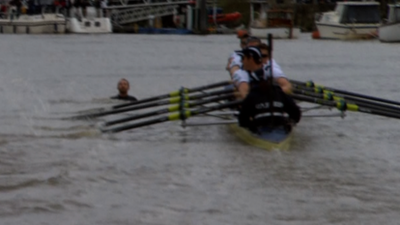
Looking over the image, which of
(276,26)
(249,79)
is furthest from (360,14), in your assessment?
(249,79)

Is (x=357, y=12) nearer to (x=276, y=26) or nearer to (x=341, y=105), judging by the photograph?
(x=276, y=26)

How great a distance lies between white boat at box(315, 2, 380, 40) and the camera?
47062mm

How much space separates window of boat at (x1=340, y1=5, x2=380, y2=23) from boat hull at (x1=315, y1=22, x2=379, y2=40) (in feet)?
1.95

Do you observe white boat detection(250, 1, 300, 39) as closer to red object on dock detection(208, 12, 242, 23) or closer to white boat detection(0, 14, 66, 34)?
white boat detection(0, 14, 66, 34)

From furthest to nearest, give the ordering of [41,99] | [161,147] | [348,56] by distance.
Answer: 1. [348,56]
2. [41,99]
3. [161,147]

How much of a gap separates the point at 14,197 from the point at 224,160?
10.1 ft

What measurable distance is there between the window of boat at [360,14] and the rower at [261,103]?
36.2m

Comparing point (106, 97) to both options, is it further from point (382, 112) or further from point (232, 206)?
point (232, 206)

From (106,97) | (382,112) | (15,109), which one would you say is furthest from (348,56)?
(382,112)

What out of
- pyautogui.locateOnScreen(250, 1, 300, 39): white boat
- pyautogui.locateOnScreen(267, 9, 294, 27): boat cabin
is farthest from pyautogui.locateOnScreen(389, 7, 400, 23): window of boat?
pyautogui.locateOnScreen(267, 9, 294, 27): boat cabin

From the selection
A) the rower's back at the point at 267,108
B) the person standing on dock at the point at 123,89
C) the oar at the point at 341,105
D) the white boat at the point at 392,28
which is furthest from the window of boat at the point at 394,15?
the rower's back at the point at 267,108

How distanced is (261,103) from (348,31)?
35867 mm

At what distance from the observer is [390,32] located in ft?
143

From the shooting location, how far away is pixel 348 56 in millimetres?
34875
